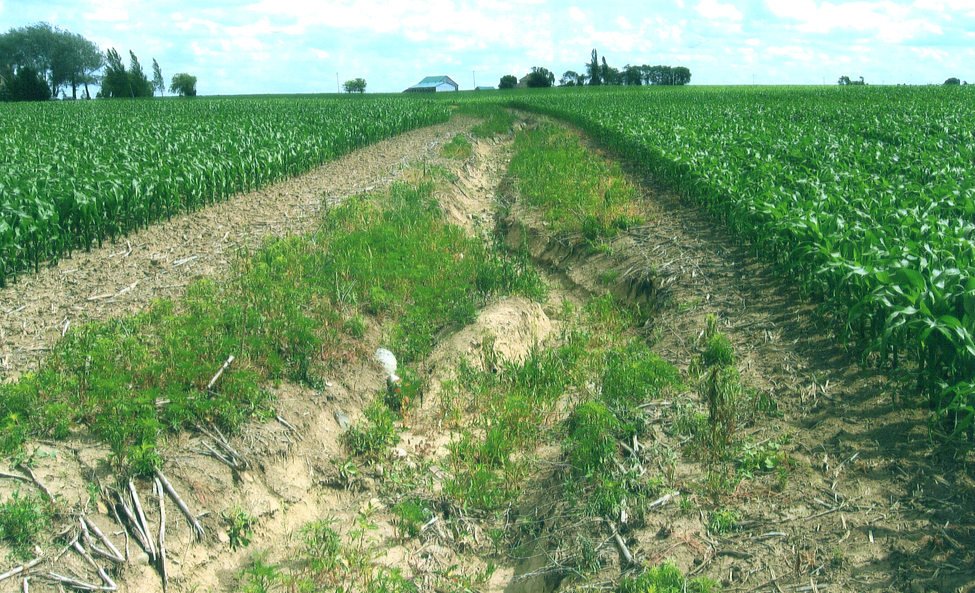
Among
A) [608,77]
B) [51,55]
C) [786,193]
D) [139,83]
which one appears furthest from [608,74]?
[786,193]

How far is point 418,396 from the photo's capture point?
20.5 ft

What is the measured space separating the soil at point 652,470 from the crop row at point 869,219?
36 centimetres

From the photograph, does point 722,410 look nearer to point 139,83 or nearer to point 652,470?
point 652,470

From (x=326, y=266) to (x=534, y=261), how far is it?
164 inches

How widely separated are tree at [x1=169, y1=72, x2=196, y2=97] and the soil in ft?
Answer: 331

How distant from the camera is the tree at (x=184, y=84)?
96.7m

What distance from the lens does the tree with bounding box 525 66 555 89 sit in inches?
3632

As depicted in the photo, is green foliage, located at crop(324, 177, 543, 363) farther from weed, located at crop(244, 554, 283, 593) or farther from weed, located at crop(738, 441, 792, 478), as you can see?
weed, located at crop(738, 441, 792, 478)

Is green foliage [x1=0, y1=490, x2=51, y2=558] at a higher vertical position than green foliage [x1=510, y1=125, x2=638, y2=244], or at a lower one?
lower

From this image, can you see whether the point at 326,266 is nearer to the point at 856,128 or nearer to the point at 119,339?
the point at 119,339

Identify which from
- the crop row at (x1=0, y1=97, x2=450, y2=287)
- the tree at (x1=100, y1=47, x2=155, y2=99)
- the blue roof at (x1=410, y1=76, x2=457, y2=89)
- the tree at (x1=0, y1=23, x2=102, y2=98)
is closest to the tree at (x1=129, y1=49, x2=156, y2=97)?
the tree at (x1=100, y1=47, x2=155, y2=99)

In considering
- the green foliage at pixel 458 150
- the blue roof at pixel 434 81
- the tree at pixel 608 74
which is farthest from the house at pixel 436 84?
the green foliage at pixel 458 150

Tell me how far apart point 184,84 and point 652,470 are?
353ft

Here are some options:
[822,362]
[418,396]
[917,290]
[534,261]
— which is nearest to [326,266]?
[418,396]
